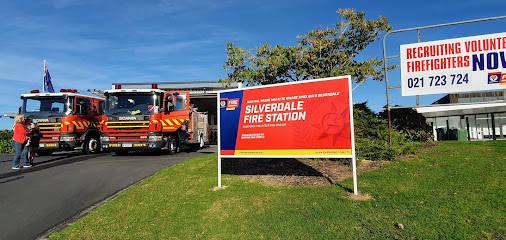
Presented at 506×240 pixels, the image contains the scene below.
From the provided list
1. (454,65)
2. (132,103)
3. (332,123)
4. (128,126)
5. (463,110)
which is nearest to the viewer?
(332,123)

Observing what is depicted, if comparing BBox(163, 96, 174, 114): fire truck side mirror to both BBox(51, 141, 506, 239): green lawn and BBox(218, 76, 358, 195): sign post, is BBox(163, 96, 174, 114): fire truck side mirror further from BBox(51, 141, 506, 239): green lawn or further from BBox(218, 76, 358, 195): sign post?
BBox(218, 76, 358, 195): sign post

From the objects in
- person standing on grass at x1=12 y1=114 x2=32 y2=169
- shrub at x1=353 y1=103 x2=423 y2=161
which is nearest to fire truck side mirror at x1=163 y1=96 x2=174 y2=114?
person standing on grass at x1=12 y1=114 x2=32 y2=169

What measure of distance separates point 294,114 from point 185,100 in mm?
9669

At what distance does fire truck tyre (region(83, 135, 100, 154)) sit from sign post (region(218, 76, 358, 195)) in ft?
38.2

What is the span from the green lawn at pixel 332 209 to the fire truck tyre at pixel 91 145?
33.6 feet

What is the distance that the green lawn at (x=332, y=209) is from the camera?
3.99 m

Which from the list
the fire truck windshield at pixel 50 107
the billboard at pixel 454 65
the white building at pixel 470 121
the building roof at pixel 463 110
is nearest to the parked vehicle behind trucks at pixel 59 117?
the fire truck windshield at pixel 50 107

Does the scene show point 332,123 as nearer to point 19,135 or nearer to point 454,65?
point 454,65

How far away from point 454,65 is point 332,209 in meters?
5.05

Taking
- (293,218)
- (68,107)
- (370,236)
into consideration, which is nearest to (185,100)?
(68,107)

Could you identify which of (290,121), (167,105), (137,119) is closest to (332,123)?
(290,121)

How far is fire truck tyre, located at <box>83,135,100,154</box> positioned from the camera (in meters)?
15.4

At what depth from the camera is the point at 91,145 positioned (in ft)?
51.9

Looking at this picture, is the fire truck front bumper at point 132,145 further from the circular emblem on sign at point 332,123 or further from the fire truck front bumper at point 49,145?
the circular emblem on sign at point 332,123
